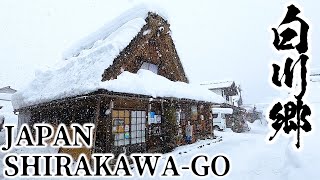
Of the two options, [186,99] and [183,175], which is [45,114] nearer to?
[186,99]

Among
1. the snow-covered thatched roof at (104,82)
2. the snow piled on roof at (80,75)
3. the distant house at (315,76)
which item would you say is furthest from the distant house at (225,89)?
the snow piled on roof at (80,75)

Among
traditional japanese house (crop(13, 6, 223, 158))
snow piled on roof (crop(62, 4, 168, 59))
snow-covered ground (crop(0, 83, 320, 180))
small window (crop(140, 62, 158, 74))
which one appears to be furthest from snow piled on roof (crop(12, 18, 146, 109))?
snow-covered ground (crop(0, 83, 320, 180))

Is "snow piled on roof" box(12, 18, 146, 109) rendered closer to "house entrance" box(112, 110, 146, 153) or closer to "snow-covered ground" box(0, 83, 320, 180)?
"house entrance" box(112, 110, 146, 153)

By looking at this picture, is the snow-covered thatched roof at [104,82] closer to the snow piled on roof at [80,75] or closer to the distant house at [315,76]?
the snow piled on roof at [80,75]

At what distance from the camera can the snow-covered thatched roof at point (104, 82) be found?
10.9 m

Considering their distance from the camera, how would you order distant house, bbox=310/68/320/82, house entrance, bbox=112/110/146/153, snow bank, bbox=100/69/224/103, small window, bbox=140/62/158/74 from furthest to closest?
1. distant house, bbox=310/68/320/82
2. small window, bbox=140/62/158/74
3. house entrance, bbox=112/110/146/153
4. snow bank, bbox=100/69/224/103

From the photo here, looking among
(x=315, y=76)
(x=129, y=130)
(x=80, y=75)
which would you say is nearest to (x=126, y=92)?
(x=129, y=130)

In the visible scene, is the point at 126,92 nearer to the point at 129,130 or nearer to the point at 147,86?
the point at 147,86

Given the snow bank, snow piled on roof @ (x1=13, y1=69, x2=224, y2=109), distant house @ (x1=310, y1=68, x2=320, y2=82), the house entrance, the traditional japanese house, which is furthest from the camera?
distant house @ (x1=310, y1=68, x2=320, y2=82)

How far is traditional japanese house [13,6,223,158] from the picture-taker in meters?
11.2

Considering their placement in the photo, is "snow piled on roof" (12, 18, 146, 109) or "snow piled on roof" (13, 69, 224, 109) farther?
"snow piled on roof" (12, 18, 146, 109)

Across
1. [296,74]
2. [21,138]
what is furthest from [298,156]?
[21,138]

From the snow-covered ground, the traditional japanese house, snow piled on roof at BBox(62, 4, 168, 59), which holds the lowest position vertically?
the snow-covered ground

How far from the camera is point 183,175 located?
8.77 m
